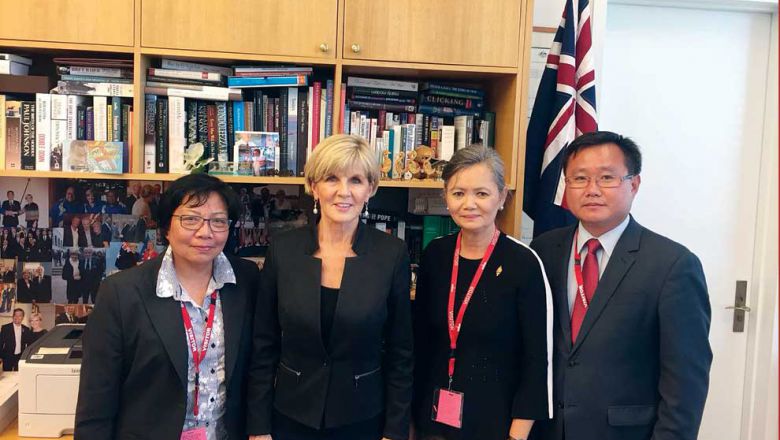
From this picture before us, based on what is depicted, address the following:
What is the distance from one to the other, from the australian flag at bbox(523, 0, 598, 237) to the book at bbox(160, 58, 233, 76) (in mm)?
1214

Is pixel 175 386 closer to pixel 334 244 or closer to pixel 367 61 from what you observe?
pixel 334 244

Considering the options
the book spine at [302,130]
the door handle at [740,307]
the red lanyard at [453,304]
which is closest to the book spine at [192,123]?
the book spine at [302,130]

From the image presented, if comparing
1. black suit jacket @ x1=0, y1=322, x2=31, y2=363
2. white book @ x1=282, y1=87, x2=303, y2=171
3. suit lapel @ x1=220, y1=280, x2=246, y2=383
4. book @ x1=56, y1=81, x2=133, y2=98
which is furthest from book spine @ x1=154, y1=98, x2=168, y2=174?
black suit jacket @ x1=0, y1=322, x2=31, y2=363

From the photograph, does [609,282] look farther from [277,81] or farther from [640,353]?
[277,81]

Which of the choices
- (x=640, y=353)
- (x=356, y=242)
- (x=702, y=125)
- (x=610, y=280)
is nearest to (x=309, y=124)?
(x=356, y=242)

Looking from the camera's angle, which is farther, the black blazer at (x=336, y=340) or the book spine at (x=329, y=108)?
the book spine at (x=329, y=108)

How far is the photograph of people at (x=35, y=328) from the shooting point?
8.35ft

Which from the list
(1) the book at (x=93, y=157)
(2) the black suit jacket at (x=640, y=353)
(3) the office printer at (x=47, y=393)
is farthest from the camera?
(1) the book at (x=93, y=157)

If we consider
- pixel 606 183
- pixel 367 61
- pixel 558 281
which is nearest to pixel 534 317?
pixel 558 281

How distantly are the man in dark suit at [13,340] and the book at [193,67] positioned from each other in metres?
1.21

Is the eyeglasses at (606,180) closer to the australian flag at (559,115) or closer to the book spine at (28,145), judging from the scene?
the australian flag at (559,115)

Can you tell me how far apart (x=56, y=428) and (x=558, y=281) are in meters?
1.74

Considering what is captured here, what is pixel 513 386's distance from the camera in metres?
1.82

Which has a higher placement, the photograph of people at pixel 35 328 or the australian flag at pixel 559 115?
the australian flag at pixel 559 115
